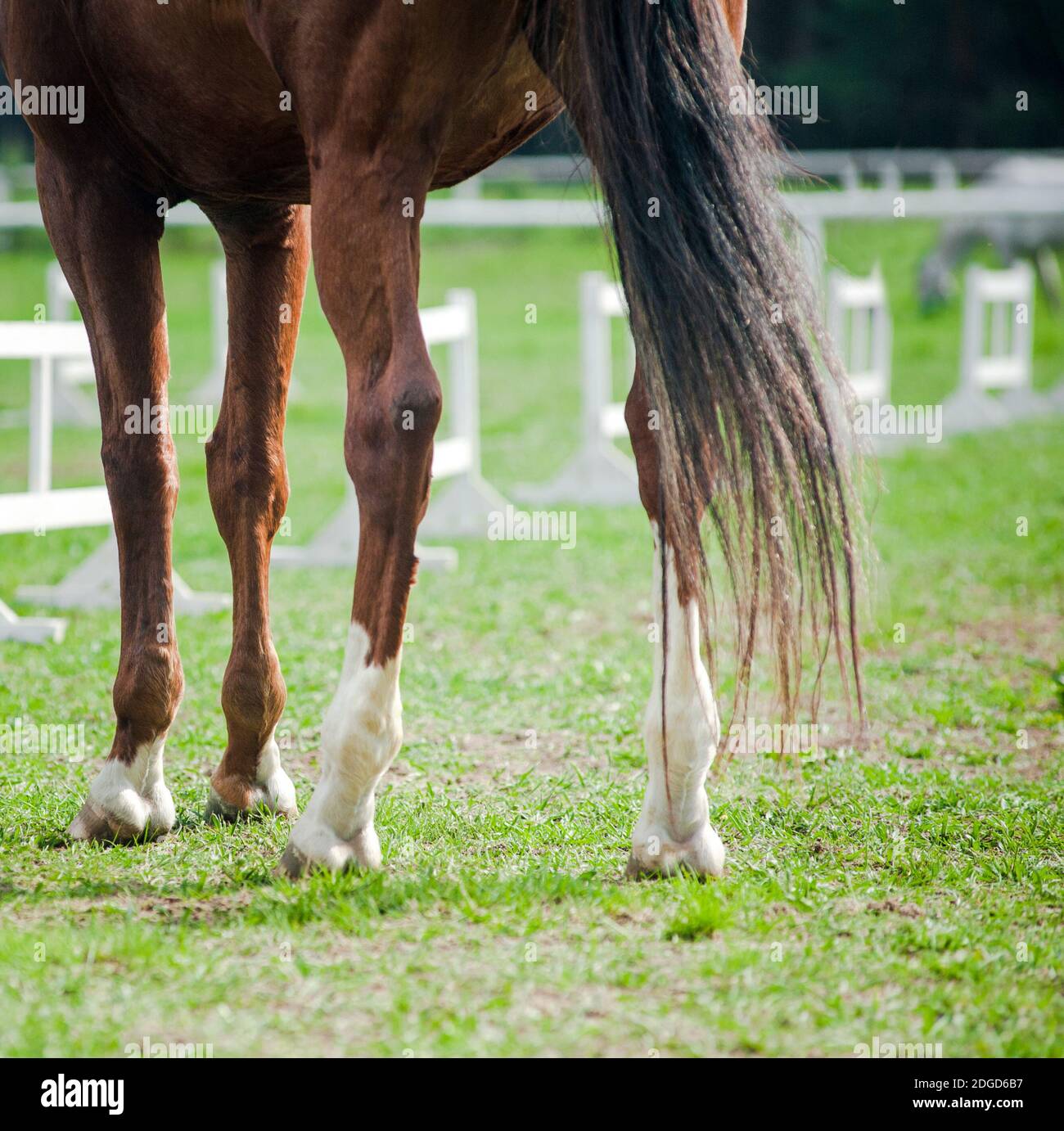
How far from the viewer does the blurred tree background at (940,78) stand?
29094mm

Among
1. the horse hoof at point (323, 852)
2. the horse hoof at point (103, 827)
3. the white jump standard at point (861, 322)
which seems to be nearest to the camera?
the horse hoof at point (323, 852)

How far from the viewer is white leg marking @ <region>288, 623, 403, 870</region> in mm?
2633

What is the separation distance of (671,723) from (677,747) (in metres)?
0.05

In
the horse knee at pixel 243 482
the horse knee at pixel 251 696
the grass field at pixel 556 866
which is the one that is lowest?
the grass field at pixel 556 866

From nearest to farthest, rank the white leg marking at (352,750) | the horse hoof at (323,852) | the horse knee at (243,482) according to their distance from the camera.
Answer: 1. the white leg marking at (352,750)
2. the horse hoof at (323,852)
3. the horse knee at (243,482)

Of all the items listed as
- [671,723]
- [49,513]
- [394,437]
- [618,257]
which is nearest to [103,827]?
[394,437]

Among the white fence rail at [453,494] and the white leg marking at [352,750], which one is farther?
the white fence rail at [453,494]

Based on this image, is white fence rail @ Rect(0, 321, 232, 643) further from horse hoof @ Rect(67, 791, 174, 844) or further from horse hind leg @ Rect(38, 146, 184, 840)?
horse hoof @ Rect(67, 791, 174, 844)

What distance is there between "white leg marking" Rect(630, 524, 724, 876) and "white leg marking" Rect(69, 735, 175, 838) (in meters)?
1.22

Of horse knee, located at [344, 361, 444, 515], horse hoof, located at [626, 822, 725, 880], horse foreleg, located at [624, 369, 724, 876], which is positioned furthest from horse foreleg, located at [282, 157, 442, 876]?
horse hoof, located at [626, 822, 725, 880]

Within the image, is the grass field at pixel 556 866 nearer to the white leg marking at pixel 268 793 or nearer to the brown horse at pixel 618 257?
the white leg marking at pixel 268 793

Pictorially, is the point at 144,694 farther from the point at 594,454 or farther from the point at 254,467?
the point at 594,454

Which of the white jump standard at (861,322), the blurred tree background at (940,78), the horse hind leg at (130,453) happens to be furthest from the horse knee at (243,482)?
the blurred tree background at (940,78)
